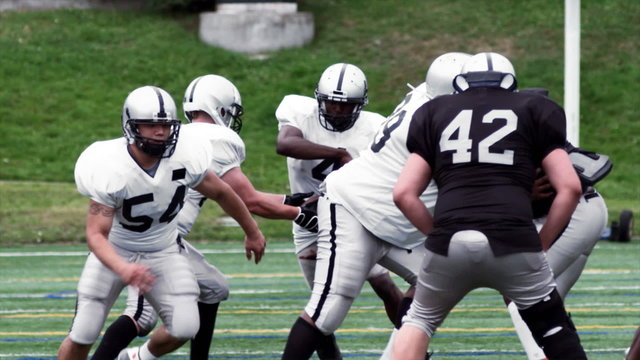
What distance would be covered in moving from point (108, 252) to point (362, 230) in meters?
1.16

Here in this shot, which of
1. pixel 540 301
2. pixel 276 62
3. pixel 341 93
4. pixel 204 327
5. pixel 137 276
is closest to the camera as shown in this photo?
pixel 540 301

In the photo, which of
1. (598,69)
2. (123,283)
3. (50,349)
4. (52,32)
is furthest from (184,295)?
(52,32)

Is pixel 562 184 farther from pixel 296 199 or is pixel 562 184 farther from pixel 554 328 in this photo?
Answer: pixel 296 199

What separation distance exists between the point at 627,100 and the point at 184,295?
16.1 meters

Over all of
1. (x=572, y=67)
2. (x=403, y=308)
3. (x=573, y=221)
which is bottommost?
(x=572, y=67)

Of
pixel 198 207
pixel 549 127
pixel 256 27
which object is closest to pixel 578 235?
pixel 549 127

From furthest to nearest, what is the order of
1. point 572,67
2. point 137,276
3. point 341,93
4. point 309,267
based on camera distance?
point 572,67, point 309,267, point 341,93, point 137,276

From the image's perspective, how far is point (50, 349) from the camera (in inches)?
299

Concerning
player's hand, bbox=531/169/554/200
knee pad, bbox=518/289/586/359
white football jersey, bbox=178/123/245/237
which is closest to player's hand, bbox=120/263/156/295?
white football jersey, bbox=178/123/245/237

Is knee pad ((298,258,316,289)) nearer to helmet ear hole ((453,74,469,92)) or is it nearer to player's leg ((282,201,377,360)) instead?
player's leg ((282,201,377,360))

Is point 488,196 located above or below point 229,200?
above

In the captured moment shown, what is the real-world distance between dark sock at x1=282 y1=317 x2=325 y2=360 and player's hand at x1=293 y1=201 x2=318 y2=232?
34.9 inches

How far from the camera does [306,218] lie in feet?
21.4

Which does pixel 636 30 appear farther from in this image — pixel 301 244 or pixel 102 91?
pixel 301 244
